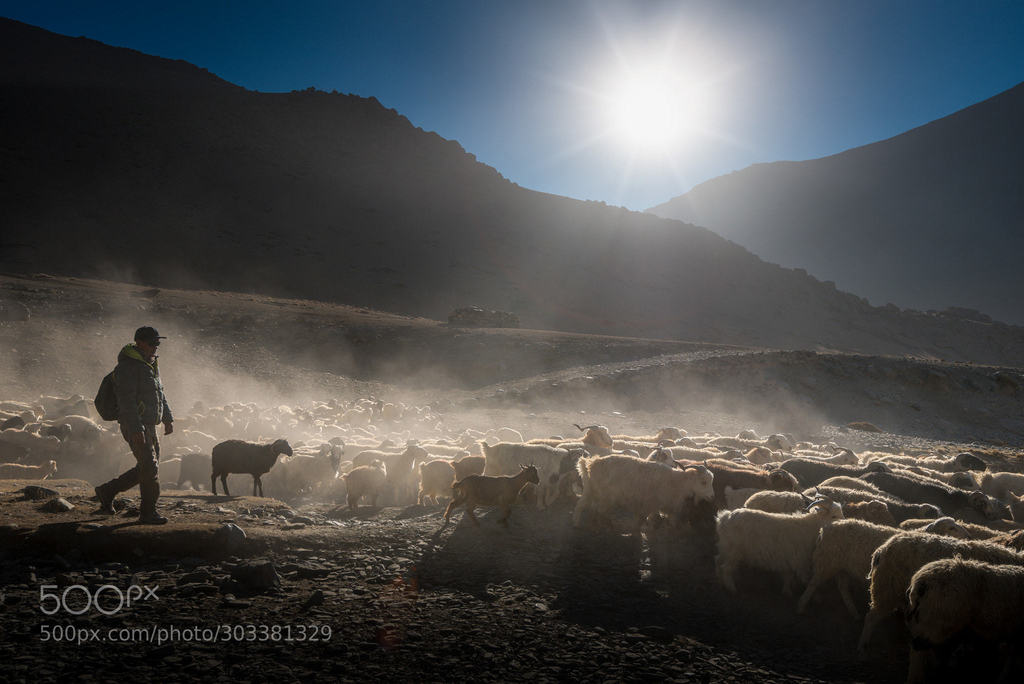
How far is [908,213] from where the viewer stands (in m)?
138

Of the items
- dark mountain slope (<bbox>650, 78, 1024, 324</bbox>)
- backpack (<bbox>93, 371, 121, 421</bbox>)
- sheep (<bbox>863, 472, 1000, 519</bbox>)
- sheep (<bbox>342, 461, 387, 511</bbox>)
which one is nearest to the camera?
backpack (<bbox>93, 371, 121, 421</bbox>)

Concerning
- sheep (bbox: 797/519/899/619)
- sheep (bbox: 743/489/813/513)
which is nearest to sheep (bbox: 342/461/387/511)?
sheep (bbox: 743/489/813/513)

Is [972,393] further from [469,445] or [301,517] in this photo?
[301,517]

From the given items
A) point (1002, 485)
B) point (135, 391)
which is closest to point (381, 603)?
point (135, 391)

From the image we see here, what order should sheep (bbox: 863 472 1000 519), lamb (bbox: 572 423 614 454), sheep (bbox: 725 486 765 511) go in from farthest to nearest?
lamb (bbox: 572 423 614 454) → sheep (bbox: 863 472 1000 519) → sheep (bbox: 725 486 765 511)

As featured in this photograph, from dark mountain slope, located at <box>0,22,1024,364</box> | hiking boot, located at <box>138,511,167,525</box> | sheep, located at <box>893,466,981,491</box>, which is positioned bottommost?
sheep, located at <box>893,466,981,491</box>

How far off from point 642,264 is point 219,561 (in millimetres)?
74375

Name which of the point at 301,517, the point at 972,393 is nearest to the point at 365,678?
the point at 301,517

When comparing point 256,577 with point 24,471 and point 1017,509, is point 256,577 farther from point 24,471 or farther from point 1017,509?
point 1017,509

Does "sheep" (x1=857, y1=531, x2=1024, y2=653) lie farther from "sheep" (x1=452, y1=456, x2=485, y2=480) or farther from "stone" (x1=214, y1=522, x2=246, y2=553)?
"sheep" (x1=452, y1=456, x2=485, y2=480)

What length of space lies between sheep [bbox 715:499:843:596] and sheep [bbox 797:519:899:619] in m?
0.21

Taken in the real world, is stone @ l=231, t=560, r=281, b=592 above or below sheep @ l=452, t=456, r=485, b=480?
below

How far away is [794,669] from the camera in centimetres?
455

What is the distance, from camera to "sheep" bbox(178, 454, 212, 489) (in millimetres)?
11680
